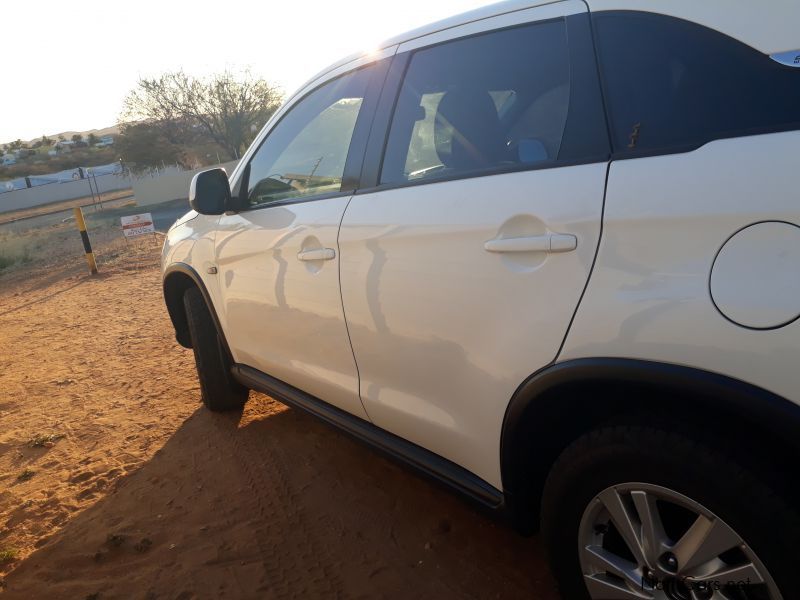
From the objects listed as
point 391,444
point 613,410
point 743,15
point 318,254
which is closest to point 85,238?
point 318,254

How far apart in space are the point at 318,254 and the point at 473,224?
861 millimetres

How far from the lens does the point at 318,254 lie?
2605 mm

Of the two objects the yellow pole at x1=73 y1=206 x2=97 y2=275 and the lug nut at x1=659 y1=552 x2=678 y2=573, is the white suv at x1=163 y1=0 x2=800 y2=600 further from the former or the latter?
the yellow pole at x1=73 y1=206 x2=97 y2=275

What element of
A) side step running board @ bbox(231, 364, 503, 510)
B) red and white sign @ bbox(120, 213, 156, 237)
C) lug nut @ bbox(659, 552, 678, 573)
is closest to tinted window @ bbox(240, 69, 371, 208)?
side step running board @ bbox(231, 364, 503, 510)

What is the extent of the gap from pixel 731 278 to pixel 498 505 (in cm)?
107

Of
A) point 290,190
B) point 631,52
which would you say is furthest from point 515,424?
point 290,190

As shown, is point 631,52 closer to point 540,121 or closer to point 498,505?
point 540,121

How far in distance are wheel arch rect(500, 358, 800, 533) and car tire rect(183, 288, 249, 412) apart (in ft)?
7.76

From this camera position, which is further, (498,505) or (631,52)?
(498,505)

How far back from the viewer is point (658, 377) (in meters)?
1.51

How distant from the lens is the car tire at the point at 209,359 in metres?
4.01

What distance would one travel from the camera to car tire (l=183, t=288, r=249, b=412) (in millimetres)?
4012

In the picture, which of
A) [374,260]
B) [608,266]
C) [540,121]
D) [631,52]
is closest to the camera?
[608,266]

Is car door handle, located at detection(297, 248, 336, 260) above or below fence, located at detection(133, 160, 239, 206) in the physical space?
above
